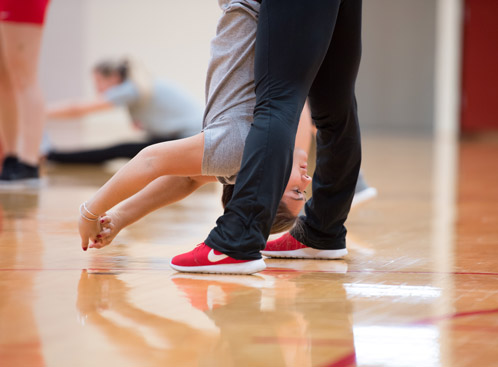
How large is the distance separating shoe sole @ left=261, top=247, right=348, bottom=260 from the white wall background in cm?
664

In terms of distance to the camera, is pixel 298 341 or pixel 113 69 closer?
pixel 298 341

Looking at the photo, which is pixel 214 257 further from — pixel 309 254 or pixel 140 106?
pixel 140 106

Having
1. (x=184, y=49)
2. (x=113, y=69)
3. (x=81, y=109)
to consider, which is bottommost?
(x=184, y=49)

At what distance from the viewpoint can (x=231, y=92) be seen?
138 centimetres

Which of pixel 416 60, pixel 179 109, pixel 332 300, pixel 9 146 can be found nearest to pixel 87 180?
pixel 9 146

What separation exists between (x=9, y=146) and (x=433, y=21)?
7741 mm

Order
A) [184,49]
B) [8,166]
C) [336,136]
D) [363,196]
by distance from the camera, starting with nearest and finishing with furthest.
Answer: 1. [336,136]
2. [363,196]
3. [8,166]
4. [184,49]

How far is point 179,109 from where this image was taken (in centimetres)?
406

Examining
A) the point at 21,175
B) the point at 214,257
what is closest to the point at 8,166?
the point at 21,175

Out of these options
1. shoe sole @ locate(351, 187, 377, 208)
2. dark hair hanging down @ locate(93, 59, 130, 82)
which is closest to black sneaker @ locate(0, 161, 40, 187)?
dark hair hanging down @ locate(93, 59, 130, 82)

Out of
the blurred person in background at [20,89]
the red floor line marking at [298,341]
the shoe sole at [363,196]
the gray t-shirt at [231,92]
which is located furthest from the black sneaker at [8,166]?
the red floor line marking at [298,341]

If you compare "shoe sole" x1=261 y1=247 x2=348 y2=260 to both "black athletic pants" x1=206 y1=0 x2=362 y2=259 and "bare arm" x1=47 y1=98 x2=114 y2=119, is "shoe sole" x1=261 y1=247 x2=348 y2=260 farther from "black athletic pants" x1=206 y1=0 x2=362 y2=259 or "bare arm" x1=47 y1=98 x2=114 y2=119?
"bare arm" x1=47 y1=98 x2=114 y2=119

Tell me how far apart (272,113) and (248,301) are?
320 millimetres

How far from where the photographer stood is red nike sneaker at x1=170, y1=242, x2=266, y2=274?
4.32 ft
